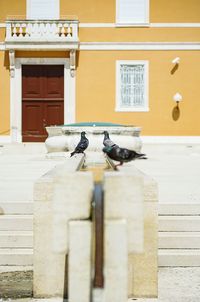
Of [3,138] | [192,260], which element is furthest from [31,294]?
[3,138]

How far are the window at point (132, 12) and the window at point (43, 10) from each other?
2.51 m

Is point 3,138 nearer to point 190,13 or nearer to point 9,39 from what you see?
point 9,39

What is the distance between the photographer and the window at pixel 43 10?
21.9 meters

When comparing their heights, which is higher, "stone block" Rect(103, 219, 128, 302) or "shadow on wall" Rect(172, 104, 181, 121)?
"shadow on wall" Rect(172, 104, 181, 121)

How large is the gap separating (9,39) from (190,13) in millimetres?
7232

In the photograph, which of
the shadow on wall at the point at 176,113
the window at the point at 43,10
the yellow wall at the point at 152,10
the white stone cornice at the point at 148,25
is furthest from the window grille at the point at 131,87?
the window at the point at 43,10

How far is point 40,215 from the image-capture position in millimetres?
4777

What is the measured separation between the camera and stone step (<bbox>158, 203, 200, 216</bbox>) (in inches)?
251

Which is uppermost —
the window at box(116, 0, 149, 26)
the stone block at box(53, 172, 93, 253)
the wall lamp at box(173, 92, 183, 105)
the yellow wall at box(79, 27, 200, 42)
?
the window at box(116, 0, 149, 26)

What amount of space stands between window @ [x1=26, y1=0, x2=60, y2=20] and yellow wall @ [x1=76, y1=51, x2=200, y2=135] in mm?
2130

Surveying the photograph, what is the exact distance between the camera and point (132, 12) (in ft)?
71.1

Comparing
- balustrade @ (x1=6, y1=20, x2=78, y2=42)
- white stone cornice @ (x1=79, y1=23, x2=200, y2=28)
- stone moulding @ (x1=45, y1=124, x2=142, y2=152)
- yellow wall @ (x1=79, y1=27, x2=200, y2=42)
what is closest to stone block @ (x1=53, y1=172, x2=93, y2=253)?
stone moulding @ (x1=45, y1=124, x2=142, y2=152)

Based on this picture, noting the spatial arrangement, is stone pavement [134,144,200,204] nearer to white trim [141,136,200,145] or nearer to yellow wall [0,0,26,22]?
white trim [141,136,200,145]

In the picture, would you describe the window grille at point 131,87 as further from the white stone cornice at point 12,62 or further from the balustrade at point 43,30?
the white stone cornice at point 12,62
